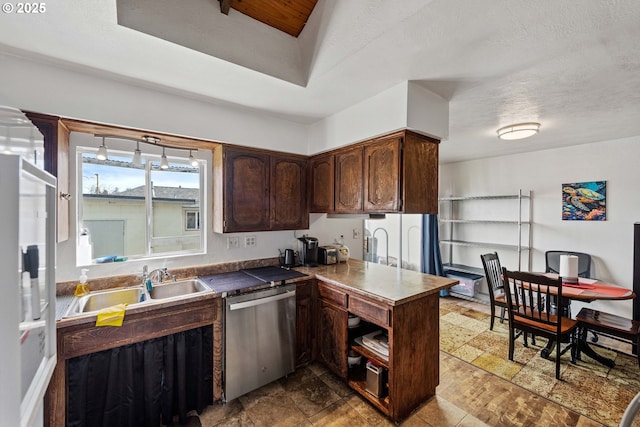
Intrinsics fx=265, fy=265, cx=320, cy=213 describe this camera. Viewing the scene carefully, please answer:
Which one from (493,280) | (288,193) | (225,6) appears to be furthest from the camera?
(493,280)

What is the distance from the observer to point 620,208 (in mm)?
3279

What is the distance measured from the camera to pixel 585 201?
351 centimetres

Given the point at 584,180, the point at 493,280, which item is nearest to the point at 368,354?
the point at 493,280

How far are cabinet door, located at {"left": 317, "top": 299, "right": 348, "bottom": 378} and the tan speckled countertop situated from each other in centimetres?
25

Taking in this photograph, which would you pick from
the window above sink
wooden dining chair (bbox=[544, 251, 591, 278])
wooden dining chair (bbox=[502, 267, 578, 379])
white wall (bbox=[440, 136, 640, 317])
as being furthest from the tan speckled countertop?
white wall (bbox=[440, 136, 640, 317])

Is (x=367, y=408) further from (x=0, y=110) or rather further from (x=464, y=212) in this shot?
(x=464, y=212)

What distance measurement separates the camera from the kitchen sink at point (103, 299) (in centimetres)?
184

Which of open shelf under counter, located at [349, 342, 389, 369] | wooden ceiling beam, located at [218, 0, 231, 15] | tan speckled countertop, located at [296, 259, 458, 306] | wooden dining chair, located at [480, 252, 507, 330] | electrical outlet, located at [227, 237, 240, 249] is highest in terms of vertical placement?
wooden ceiling beam, located at [218, 0, 231, 15]

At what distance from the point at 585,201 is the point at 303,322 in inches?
157

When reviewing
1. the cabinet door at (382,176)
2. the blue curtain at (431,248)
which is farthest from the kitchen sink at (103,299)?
the blue curtain at (431,248)

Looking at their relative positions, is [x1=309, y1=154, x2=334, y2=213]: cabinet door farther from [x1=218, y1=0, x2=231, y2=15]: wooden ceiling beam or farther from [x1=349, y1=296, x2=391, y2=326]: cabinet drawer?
[x1=218, y1=0, x2=231, y2=15]: wooden ceiling beam

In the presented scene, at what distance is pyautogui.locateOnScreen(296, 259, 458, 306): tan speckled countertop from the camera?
193cm

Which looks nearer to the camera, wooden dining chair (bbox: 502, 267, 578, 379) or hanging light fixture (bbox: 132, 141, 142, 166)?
hanging light fixture (bbox: 132, 141, 142, 166)

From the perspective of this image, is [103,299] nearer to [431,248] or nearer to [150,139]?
[150,139]
